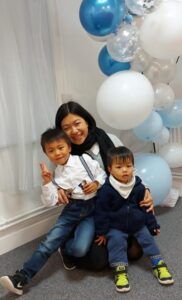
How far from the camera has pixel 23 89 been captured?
212 centimetres

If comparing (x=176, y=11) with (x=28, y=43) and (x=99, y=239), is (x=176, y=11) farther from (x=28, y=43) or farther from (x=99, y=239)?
(x=99, y=239)

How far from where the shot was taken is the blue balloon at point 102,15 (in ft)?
5.82

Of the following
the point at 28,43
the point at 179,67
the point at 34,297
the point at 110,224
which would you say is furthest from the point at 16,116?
the point at 179,67

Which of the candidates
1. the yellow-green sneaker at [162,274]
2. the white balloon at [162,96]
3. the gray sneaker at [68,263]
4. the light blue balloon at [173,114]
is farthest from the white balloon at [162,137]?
the gray sneaker at [68,263]

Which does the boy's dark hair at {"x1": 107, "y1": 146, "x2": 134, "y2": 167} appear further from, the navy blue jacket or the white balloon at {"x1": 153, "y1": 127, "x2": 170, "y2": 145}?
the white balloon at {"x1": 153, "y1": 127, "x2": 170, "y2": 145}

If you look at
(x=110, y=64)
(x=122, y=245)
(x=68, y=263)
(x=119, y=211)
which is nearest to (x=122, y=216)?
(x=119, y=211)

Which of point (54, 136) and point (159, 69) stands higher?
point (159, 69)

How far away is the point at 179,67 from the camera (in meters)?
2.44

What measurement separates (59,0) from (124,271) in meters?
1.78

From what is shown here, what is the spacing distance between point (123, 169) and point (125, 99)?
0.36 meters

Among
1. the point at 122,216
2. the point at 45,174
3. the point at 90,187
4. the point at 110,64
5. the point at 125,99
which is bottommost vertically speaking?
the point at 122,216

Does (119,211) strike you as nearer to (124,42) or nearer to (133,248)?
(133,248)

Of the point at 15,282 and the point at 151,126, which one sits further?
the point at 151,126

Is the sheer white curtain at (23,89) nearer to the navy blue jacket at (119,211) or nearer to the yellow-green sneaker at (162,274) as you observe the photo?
the navy blue jacket at (119,211)
